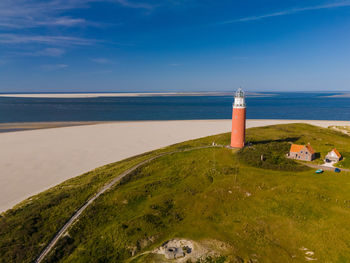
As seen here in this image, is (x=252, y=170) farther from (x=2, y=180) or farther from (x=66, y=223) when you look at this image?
(x=2, y=180)

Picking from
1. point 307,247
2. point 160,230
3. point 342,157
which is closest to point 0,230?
point 160,230

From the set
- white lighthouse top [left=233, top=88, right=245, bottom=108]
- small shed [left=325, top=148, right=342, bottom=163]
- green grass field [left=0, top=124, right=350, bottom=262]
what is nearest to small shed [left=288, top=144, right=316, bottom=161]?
small shed [left=325, top=148, right=342, bottom=163]

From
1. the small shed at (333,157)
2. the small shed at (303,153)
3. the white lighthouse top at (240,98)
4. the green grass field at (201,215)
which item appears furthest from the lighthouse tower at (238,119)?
the small shed at (333,157)

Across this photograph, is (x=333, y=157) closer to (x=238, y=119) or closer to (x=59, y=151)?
(x=238, y=119)

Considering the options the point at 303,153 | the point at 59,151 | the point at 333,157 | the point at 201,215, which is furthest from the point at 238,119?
the point at 59,151

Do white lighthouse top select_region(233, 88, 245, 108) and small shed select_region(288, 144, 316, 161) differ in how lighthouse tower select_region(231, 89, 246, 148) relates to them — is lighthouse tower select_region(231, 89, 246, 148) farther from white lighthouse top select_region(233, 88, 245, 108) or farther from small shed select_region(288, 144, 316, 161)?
small shed select_region(288, 144, 316, 161)

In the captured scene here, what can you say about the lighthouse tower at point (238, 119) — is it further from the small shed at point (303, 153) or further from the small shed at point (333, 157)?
the small shed at point (333, 157)
